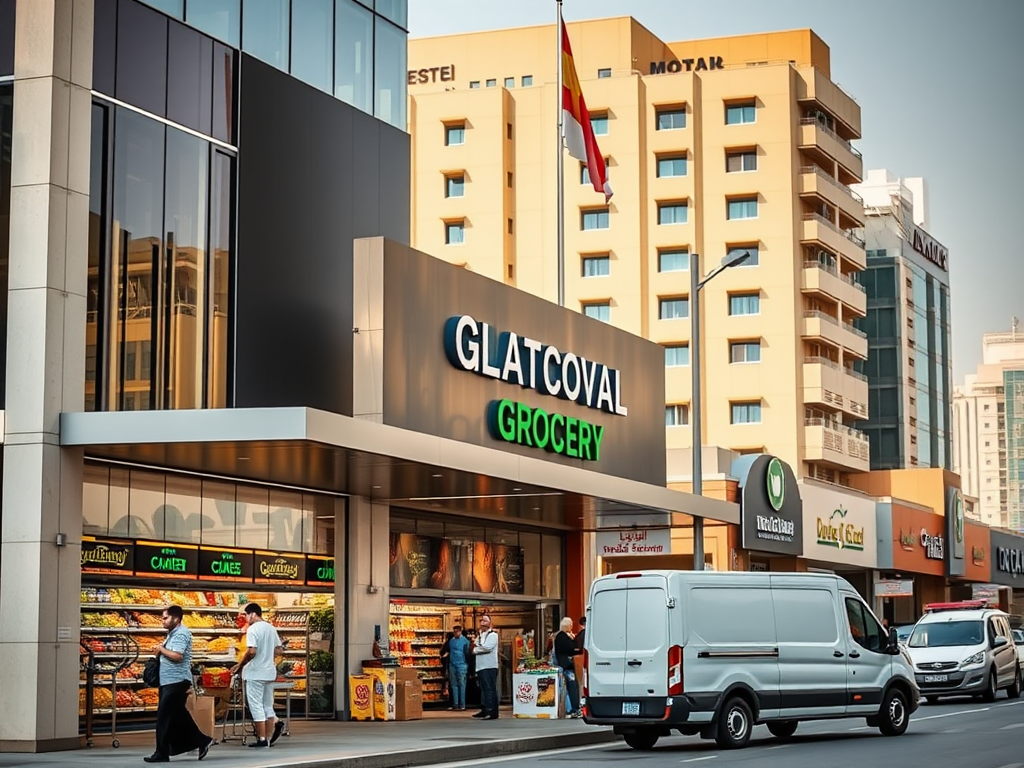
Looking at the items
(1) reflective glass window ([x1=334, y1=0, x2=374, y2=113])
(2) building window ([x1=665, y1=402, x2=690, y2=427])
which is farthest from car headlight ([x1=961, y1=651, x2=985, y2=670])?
(2) building window ([x1=665, y1=402, x2=690, y2=427])

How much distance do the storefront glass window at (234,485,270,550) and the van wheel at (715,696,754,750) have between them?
842 centimetres

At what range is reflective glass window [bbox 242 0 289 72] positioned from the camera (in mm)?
26172

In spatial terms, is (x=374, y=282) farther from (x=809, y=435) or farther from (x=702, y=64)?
(x=702, y=64)

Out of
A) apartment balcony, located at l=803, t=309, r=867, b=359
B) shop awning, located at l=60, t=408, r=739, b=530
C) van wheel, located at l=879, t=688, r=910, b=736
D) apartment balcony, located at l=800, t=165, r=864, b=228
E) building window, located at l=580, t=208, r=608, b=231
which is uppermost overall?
apartment balcony, located at l=800, t=165, r=864, b=228

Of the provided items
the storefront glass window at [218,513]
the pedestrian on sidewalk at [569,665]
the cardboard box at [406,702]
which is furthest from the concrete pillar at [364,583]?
the pedestrian on sidewalk at [569,665]

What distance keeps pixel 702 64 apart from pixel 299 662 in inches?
2474

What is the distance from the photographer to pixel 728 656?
70.7ft

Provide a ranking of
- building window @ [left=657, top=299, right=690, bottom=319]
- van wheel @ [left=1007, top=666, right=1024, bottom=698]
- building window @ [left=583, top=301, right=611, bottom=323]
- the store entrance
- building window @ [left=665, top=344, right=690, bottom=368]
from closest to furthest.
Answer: the store entrance → van wheel @ [left=1007, top=666, right=1024, bottom=698] → building window @ [left=665, top=344, right=690, bottom=368] → building window @ [left=657, top=299, right=690, bottom=319] → building window @ [left=583, top=301, right=611, bottom=323]

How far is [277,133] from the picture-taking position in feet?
86.4

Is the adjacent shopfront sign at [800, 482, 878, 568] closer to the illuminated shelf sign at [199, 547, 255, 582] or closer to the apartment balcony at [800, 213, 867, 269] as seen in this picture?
the apartment balcony at [800, 213, 867, 269]

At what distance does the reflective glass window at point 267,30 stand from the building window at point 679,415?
52048mm

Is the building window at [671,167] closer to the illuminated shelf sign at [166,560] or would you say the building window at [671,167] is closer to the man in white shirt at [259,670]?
the illuminated shelf sign at [166,560]

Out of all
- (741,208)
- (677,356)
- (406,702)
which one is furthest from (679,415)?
(406,702)

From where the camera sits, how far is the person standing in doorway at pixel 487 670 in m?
28.0
